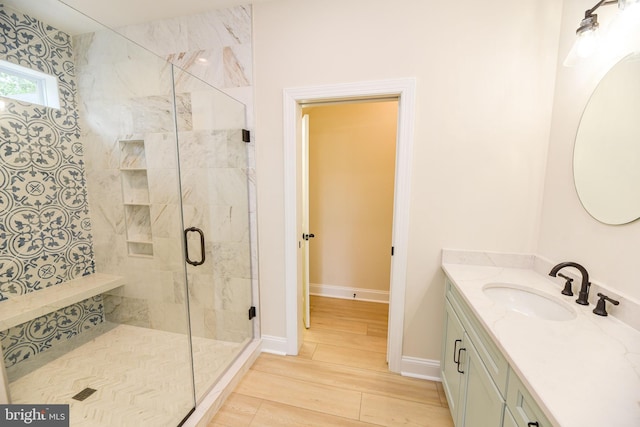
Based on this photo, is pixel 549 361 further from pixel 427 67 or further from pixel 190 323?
pixel 190 323

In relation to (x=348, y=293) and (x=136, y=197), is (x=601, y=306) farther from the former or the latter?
(x=136, y=197)

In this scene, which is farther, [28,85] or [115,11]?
[115,11]

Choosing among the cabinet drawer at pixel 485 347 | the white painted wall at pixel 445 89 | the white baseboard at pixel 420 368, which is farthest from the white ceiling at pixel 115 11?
the white baseboard at pixel 420 368

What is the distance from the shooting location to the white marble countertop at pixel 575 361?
1.95 ft

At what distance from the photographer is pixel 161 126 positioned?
1899mm

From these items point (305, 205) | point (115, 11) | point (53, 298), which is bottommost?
point (53, 298)

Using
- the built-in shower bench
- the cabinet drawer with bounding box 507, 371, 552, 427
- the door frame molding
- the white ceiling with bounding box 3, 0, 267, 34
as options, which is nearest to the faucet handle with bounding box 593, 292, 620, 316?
the cabinet drawer with bounding box 507, 371, 552, 427

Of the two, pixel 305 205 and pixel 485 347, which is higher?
pixel 305 205

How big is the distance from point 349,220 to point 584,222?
205 cm

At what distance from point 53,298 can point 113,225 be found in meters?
0.59

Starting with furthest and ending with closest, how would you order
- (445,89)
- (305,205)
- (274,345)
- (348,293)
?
(348,293) → (305,205) → (274,345) → (445,89)

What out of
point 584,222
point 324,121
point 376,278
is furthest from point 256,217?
point 584,222

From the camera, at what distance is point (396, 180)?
177cm

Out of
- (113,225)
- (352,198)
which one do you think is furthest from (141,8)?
(352,198)
